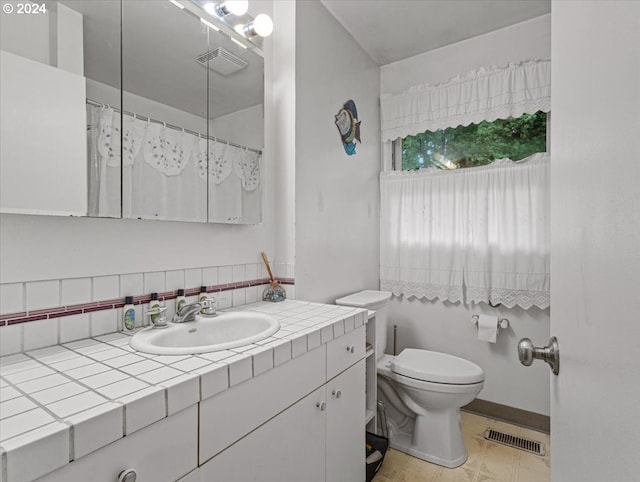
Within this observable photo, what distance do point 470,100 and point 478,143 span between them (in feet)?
0.97

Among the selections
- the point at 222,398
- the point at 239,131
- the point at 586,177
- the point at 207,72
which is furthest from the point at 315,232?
the point at 586,177

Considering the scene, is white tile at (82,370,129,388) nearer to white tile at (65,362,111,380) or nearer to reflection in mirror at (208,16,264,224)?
white tile at (65,362,111,380)

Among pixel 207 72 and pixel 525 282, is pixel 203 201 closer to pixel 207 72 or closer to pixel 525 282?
pixel 207 72

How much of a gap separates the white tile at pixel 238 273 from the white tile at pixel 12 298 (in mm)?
784

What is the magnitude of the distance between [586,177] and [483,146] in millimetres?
2133

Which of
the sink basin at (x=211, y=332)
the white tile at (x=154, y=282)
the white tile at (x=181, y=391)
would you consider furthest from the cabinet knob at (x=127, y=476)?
the white tile at (x=154, y=282)

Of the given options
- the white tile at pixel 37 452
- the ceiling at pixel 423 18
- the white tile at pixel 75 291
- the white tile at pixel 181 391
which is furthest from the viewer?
the ceiling at pixel 423 18

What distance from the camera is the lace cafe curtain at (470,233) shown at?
206 cm

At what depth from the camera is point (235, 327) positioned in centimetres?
137

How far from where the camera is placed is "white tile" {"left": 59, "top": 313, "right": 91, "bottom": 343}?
3.36ft

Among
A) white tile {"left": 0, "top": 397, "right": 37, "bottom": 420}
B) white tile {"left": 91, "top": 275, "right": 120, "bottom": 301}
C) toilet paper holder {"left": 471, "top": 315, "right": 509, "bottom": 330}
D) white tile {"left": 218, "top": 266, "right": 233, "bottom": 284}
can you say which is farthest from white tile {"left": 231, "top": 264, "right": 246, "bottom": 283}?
toilet paper holder {"left": 471, "top": 315, "right": 509, "bottom": 330}

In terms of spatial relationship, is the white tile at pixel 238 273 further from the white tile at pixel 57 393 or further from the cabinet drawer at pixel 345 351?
the white tile at pixel 57 393

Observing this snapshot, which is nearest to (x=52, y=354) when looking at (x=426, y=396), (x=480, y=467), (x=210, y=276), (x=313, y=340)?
(x=210, y=276)

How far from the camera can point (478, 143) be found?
2.36 metres
